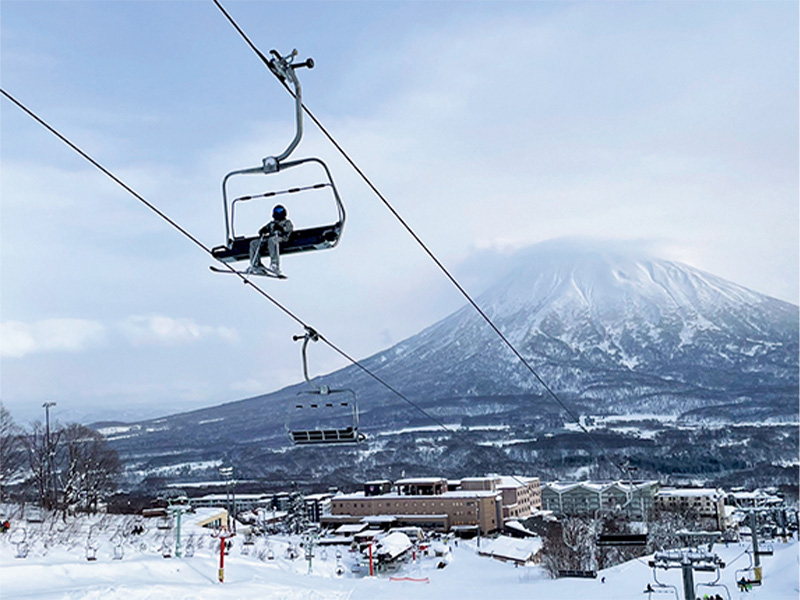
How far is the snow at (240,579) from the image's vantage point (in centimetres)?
1470

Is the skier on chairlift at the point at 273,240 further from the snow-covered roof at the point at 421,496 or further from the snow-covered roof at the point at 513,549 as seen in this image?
the snow-covered roof at the point at 421,496

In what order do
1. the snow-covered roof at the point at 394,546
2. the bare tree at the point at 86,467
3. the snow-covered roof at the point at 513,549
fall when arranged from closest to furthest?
the bare tree at the point at 86,467 → the snow-covered roof at the point at 394,546 → the snow-covered roof at the point at 513,549

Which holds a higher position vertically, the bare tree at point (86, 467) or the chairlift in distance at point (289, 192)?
the chairlift in distance at point (289, 192)

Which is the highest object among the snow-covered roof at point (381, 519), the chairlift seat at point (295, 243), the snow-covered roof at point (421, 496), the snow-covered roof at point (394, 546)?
the chairlift seat at point (295, 243)

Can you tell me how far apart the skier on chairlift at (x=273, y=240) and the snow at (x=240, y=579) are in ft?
33.1

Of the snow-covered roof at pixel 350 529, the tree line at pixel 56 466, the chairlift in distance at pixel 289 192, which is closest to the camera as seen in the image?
the chairlift in distance at pixel 289 192

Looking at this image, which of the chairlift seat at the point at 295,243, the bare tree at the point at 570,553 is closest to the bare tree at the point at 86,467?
the bare tree at the point at 570,553

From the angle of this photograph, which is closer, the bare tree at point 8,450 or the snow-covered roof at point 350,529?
the bare tree at point 8,450

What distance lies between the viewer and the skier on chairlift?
6.01 m

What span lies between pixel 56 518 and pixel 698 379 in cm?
17074

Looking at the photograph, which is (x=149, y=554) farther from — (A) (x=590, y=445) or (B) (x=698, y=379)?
(B) (x=698, y=379)

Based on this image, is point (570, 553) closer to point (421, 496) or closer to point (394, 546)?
point (394, 546)

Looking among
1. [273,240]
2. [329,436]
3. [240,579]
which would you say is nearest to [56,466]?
[240,579]

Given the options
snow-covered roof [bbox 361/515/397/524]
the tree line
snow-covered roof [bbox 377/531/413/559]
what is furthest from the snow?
snow-covered roof [bbox 361/515/397/524]
